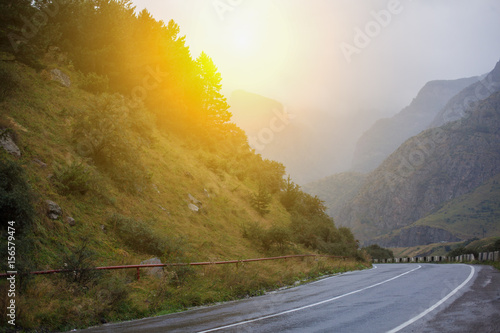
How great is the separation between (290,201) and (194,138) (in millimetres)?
14080

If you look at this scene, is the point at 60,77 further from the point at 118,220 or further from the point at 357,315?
the point at 357,315

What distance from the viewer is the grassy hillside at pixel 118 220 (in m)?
9.37

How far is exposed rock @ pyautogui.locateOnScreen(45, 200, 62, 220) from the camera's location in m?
12.3

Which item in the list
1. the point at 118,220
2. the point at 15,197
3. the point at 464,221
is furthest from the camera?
the point at 464,221

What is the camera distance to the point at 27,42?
19.5 metres

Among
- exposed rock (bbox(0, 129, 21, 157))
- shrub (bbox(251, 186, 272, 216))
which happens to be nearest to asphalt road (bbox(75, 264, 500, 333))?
exposed rock (bbox(0, 129, 21, 157))

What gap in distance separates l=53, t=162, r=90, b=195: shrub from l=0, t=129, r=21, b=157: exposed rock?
171 cm

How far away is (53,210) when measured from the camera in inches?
492

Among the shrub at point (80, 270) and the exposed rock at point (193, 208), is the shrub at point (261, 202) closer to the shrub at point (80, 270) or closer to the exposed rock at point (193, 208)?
the exposed rock at point (193, 208)

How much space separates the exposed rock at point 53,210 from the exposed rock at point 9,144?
9.03 feet

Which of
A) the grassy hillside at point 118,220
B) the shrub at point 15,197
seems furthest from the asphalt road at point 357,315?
the shrub at point 15,197

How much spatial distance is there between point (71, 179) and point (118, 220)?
2.76m

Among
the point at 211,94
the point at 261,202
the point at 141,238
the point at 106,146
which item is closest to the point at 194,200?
the point at 106,146

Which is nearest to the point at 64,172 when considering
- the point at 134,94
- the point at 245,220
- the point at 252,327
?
the point at 252,327
